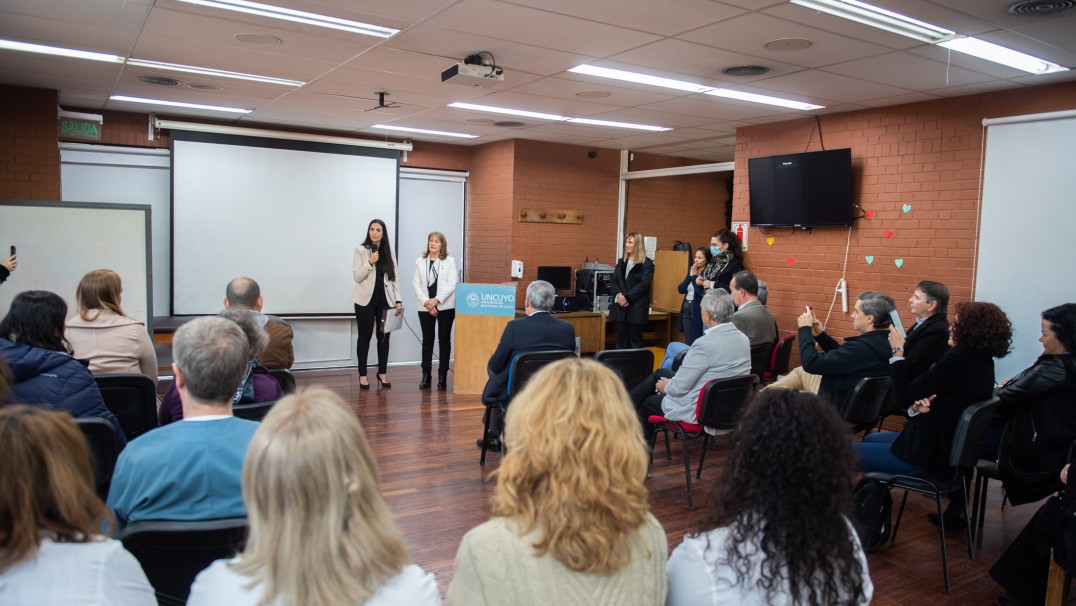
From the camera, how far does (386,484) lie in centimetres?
445

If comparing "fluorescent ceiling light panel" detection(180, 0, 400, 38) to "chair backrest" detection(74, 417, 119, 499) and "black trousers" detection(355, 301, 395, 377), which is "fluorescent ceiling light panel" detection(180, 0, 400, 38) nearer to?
"chair backrest" detection(74, 417, 119, 499)

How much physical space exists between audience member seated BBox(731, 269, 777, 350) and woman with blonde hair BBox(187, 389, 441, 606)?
4.31 m

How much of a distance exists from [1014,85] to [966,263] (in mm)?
1341

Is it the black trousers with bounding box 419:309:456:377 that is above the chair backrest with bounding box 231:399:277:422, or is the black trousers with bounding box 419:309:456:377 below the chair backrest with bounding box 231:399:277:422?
below

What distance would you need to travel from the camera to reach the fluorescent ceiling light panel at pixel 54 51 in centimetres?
479

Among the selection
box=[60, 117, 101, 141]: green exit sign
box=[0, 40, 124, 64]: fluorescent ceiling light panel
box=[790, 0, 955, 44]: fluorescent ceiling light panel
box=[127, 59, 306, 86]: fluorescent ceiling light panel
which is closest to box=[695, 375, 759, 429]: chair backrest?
box=[790, 0, 955, 44]: fluorescent ceiling light panel

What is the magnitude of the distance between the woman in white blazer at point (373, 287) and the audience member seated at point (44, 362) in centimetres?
402

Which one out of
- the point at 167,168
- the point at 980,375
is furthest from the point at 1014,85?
the point at 167,168

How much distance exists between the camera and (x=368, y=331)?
7.13 metres

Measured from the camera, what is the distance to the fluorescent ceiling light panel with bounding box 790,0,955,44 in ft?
11.5

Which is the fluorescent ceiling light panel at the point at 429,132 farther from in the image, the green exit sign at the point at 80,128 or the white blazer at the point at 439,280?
the green exit sign at the point at 80,128

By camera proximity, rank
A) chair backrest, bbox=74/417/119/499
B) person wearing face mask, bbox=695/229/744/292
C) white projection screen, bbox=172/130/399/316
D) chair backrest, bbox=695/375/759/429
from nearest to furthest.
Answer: chair backrest, bbox=74/417/119/499, chair backrest, bbox=695/375/759/429, person wearing face mask, bbox=695/229/744/292, white projection screen, bbox=172/130/399/316

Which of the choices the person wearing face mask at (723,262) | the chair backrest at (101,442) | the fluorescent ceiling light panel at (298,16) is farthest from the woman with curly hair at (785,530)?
the person wearing face mask at (723,262)

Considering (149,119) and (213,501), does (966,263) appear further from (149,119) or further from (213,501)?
(149,119)
